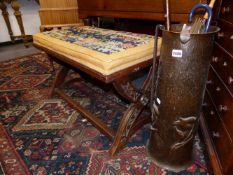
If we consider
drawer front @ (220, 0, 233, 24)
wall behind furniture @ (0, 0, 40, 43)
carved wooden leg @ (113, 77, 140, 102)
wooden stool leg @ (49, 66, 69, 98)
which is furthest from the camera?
wall behind furniture @ (0, 0, 40, 43)

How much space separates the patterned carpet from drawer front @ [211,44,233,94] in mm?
466

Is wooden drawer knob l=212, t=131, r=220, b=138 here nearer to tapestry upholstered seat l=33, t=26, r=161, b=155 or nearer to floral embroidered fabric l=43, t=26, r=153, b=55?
tapestry upholstered seat l=33, t=26, r=161, b=155

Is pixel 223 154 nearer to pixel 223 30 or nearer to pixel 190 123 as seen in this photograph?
pixel 190 123

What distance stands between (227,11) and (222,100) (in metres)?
0.40

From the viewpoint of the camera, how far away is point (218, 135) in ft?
3.00

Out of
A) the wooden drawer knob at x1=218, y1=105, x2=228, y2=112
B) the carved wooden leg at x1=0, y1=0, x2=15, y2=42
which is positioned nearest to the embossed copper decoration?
the wooden drawer knob at x1=218, y1=105, x2=228, y2=112

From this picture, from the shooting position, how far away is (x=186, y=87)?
2.63ft

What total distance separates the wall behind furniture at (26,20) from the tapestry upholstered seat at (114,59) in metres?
2.50

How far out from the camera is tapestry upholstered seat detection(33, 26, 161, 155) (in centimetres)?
93

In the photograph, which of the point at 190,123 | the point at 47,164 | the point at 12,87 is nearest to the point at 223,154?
the point at 190,123

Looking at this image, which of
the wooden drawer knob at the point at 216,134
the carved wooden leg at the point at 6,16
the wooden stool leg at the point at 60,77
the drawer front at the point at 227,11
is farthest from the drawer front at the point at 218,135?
the carved wooden leg at the point at 6,16

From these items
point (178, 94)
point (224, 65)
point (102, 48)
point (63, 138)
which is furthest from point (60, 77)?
point (224, 65)

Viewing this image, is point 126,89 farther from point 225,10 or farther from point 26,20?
point 26,20

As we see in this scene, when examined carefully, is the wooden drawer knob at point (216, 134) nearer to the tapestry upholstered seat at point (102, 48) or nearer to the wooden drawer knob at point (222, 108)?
the wooden drawer knob at point (222, 108)
